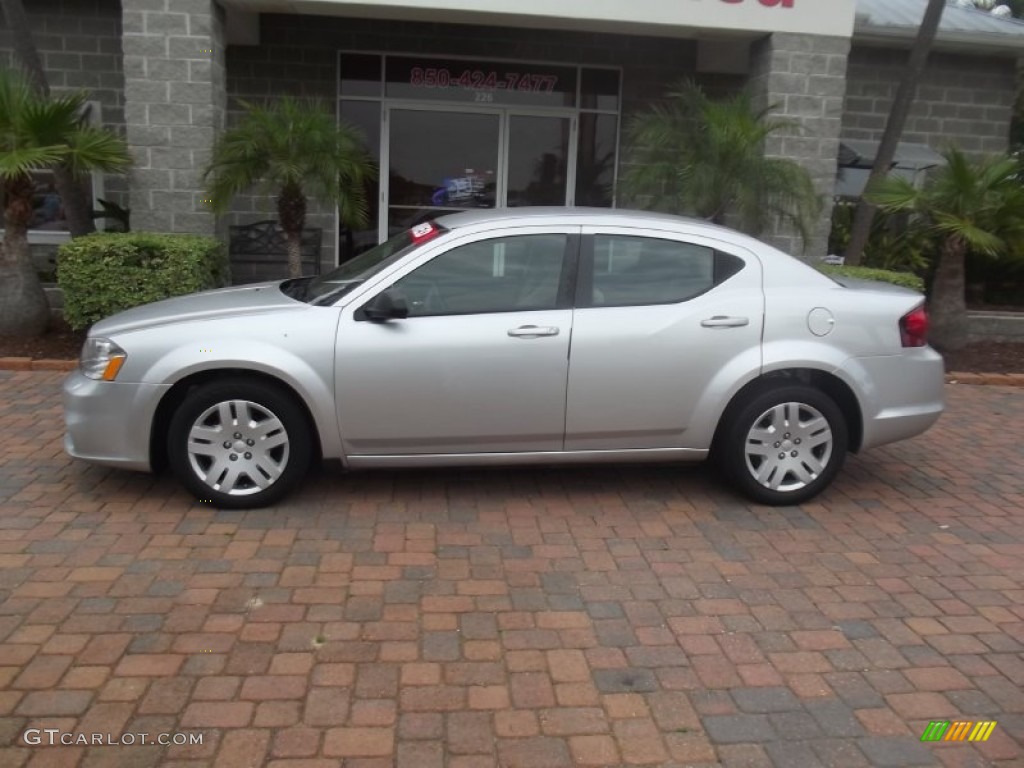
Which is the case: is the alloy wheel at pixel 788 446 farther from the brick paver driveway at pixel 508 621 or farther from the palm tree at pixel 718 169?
the palm tree at pixel 718 169

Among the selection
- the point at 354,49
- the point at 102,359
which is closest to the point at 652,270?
the point at 102,359

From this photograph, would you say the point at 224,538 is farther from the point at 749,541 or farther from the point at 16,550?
the point at 749,541

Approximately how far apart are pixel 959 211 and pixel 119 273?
779 centimetres

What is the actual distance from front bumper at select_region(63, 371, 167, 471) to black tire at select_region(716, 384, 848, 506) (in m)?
3.08

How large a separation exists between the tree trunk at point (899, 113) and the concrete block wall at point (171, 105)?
6.67 metres

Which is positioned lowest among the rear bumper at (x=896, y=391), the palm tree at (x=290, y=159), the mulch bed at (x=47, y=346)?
the mulch bed at (x=47, y=346)

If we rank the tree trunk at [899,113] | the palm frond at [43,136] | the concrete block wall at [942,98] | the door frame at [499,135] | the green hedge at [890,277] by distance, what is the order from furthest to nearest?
the concrete block wall at [942,98], the door frame at [499,135], the tree trunk at [899,113], the green hedge at [890,277], the palm frond at [43,136]

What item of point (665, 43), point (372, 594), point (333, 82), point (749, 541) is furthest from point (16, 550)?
point (665, 43)

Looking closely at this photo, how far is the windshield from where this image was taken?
5098 mm

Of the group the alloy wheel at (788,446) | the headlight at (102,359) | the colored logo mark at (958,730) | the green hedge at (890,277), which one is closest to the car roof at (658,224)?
the alloy wheel at (788,446)

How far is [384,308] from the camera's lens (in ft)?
15.9

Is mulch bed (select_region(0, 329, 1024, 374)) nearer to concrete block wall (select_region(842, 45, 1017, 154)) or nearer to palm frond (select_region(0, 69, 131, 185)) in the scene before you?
palm frond (select_region(0, 69, 131, 185))

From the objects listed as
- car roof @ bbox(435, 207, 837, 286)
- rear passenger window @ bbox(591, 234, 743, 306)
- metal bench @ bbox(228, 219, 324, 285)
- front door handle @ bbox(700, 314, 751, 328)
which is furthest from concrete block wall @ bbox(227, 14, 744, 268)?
front door handle @ bbox(700, 314, 751, 328)

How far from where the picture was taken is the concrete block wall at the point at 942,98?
12422 millimetres
